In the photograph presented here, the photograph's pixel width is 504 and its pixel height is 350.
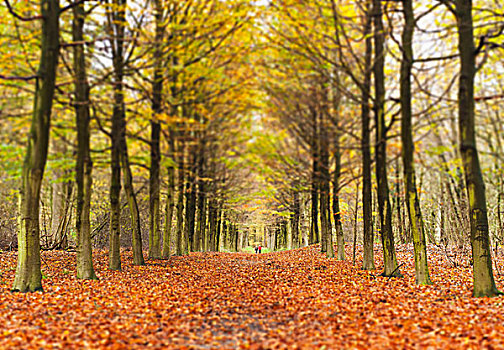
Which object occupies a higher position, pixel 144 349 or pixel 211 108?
pixel 211 108

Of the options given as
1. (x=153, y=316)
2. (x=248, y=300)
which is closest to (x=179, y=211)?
(x=248, y=300)

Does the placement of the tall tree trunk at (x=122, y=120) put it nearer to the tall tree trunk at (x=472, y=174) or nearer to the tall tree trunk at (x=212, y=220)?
the tall tree trunk at (x=472, y=174)

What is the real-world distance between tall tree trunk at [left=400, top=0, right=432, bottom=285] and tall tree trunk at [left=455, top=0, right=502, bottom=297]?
1306 mm

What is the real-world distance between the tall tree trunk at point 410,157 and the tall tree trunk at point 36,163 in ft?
27.0

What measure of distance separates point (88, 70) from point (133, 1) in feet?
9.93

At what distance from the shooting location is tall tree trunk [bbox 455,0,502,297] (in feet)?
24.1

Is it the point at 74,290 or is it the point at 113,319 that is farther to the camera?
the point at 74,290

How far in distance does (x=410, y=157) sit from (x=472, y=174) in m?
1.61

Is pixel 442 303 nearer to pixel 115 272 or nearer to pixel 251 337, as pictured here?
pixel 251 337

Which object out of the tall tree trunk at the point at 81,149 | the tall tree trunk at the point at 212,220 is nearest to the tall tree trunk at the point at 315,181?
the tall tree trunk at the point at 81,149

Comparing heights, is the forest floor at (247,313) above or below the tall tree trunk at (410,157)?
below

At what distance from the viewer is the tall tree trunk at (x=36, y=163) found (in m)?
7.59

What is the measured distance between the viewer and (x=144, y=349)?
4668mm

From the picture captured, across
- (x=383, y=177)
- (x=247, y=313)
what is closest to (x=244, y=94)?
(x=383, y=177)
